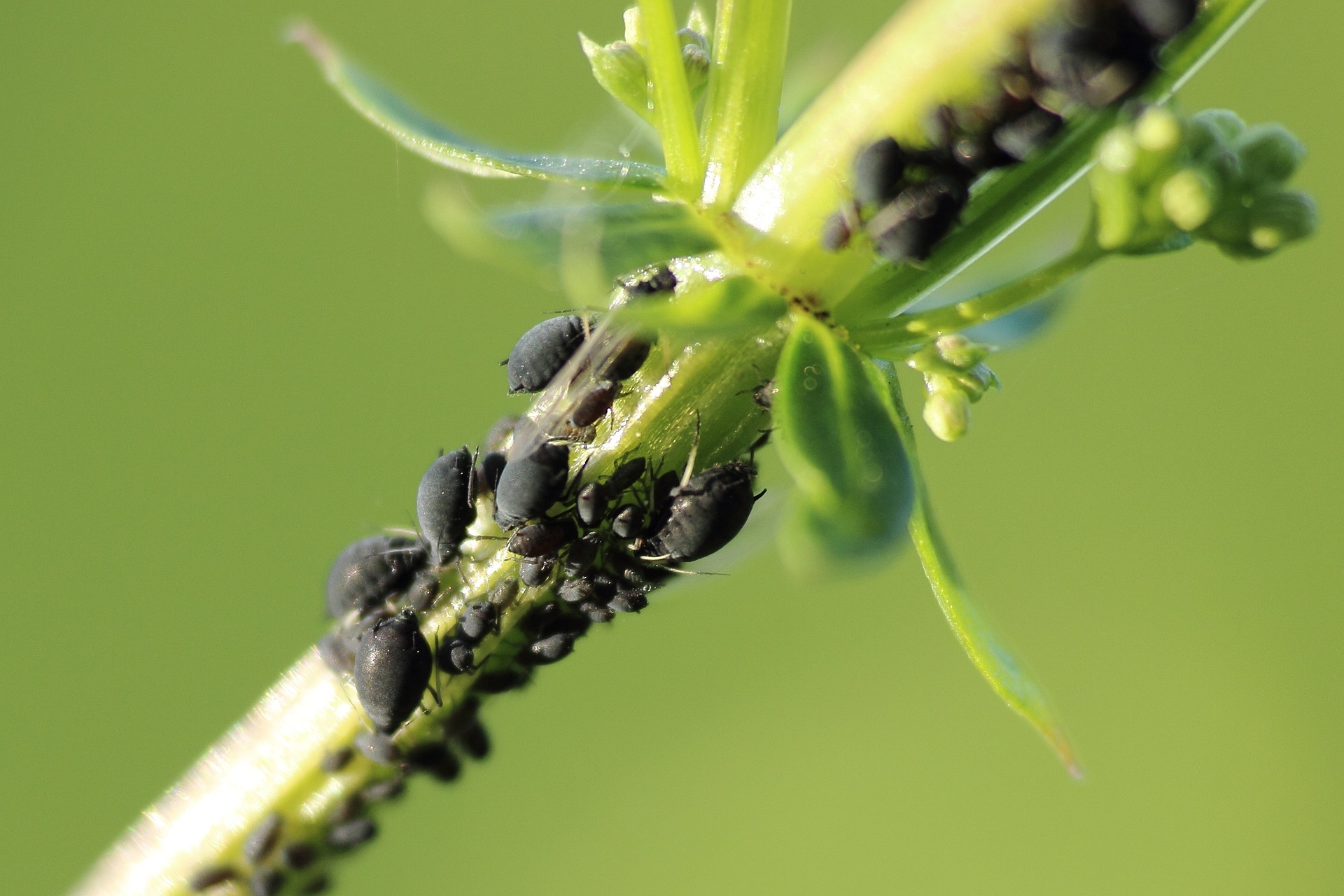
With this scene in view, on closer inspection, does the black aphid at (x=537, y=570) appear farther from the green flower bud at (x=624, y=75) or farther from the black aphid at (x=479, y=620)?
the green flower bud at (x=624, y=75)

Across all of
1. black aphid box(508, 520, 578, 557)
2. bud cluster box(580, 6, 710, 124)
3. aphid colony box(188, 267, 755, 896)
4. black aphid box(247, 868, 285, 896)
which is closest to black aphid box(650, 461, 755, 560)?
aphid colony box(188, 267, 755, 896)

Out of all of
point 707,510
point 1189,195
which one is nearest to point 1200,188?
point 1189,195

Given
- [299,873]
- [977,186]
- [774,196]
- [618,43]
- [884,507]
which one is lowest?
[299,873]

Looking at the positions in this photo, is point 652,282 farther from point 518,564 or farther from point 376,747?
point 376,747

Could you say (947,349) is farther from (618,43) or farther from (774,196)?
(618,43)

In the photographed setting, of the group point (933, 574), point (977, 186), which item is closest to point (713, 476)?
point (933, 574)
